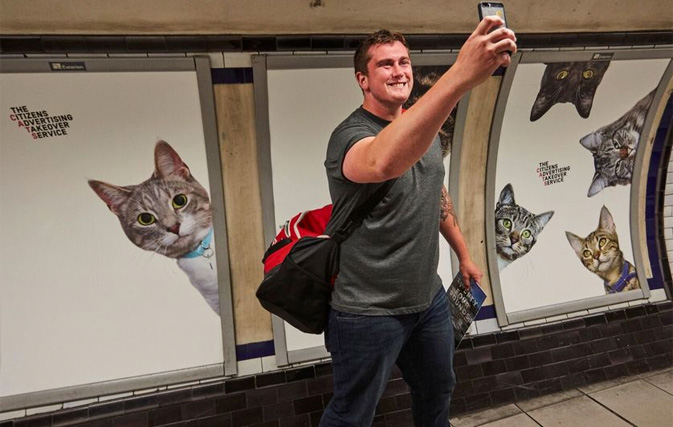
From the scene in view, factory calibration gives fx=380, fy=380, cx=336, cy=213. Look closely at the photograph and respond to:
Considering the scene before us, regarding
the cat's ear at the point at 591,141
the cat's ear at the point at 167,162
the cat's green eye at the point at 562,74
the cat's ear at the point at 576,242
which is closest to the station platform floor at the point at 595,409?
the cat's ear at the point at 576,242

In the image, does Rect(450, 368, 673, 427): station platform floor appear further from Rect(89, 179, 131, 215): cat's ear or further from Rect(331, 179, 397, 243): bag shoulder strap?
Rect(89, 179, 131, 215): cat's ear

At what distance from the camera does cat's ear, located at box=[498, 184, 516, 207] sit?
237 cm

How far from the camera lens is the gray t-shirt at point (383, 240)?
1.17 m

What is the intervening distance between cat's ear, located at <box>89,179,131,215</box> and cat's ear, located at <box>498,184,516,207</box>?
210cm

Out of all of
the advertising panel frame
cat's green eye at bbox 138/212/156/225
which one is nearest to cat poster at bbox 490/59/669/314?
the advertising panel frame

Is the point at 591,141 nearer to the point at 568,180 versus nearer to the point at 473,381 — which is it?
the point at 568,180

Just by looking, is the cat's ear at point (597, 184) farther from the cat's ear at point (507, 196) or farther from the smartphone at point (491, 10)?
the smartphone at point (491, 10)

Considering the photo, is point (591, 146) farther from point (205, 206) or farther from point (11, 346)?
point (11, 346)

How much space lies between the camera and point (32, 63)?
158 centimetres

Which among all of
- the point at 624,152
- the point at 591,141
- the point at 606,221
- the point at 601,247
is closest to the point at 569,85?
the point at 591,141

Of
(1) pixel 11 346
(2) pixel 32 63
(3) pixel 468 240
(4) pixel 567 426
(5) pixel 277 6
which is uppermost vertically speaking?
(5) pixel 277 6

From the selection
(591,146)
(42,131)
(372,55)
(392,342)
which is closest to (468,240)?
(591,146)

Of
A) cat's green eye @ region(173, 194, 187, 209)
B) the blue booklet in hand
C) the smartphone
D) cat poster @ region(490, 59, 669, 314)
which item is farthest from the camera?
cat poster @ region(490, 59, 669, 314)

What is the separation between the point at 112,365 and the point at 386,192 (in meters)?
1.66
